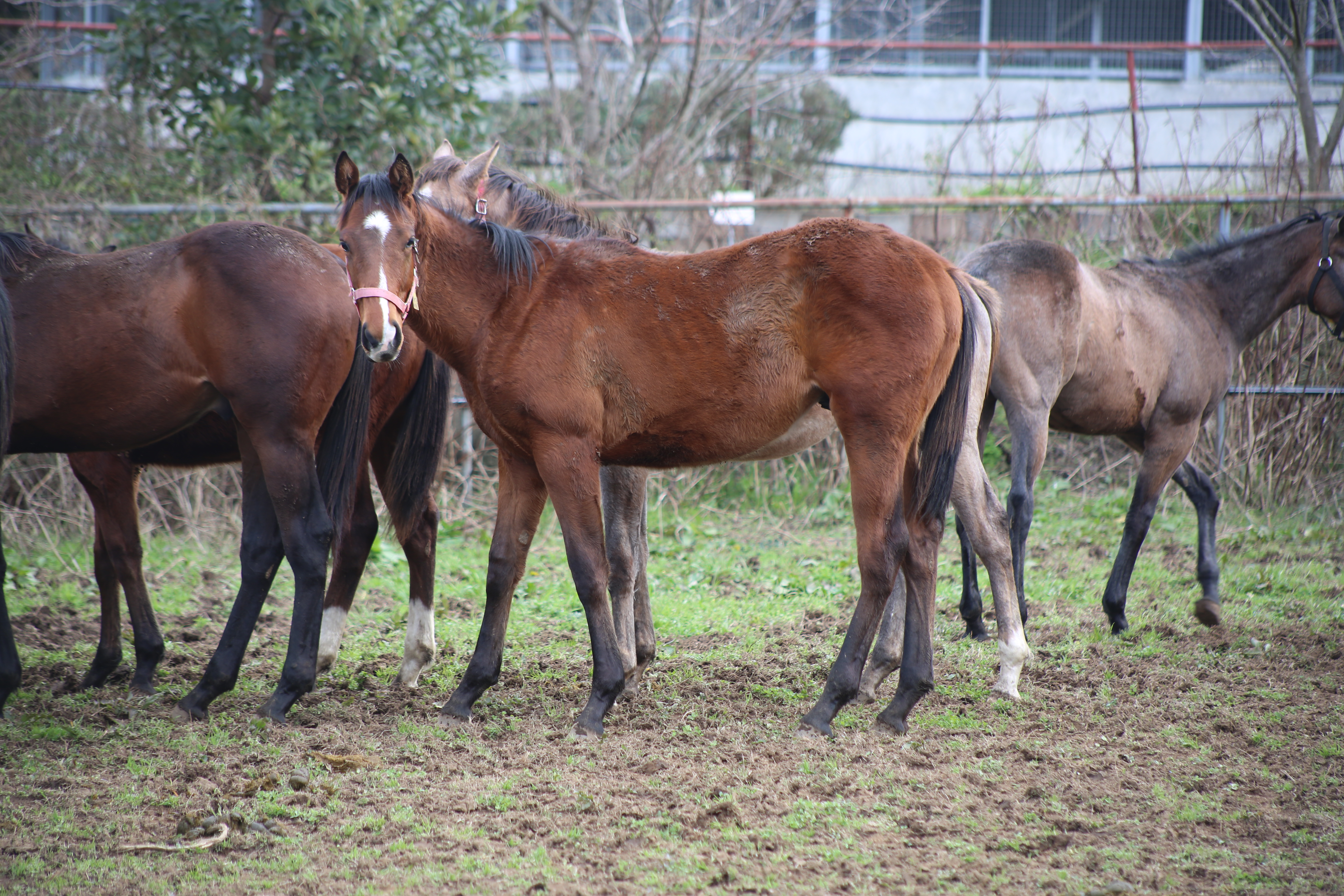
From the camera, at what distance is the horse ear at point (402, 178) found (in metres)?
3.40

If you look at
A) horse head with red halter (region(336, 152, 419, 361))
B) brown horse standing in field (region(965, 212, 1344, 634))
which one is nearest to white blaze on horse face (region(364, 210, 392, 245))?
horse head with red halter (region(336, 152, 419, 361))

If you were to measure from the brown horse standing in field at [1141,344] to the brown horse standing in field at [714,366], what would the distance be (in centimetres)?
136

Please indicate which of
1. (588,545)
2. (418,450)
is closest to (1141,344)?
(588,545)

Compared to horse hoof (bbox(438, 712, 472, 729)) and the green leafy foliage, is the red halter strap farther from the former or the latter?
the green leafy foliage

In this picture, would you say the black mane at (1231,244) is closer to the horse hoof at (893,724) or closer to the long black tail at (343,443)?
the horse hoof at (893,724)

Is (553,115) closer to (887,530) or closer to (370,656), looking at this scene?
(370,656)

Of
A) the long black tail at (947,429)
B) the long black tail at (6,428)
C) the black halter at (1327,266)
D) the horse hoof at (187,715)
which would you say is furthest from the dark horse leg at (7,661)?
the black halter at (1327,266)

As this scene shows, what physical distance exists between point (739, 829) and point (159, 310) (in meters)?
2.84

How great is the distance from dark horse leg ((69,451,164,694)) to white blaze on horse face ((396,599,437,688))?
1084 mm

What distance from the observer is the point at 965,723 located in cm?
378

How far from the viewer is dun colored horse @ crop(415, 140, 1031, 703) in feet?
13.6

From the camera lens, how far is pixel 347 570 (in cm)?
448

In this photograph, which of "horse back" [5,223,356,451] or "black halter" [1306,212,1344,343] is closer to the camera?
"horse back" [5,223,356,451]

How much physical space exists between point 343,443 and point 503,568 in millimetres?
847
